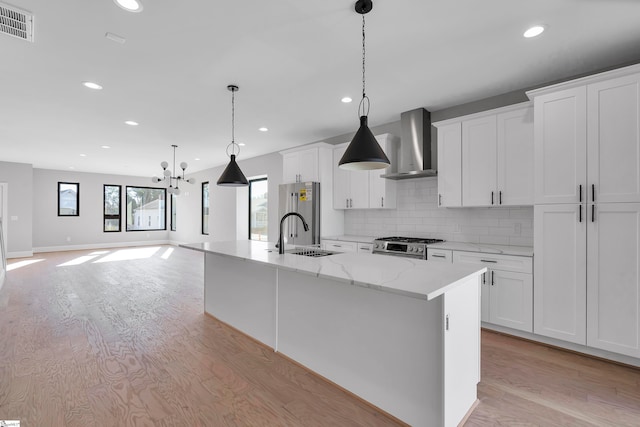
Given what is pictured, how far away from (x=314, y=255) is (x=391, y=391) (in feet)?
3.87

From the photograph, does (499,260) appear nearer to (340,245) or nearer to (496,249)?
(496,249)

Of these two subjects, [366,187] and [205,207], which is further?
[205,207]

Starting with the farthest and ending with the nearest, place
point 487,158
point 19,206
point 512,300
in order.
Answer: point 19,206 < point 487,158 < point 512,300

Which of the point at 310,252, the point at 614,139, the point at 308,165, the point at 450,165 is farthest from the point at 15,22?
the point at 614,139

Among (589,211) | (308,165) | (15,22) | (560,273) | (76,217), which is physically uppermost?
(15,22)

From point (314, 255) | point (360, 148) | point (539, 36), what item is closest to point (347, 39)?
point (360, 148)

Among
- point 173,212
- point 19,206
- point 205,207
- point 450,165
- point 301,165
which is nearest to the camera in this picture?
point 450,165

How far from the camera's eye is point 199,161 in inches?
313

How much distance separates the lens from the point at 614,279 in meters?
2.45

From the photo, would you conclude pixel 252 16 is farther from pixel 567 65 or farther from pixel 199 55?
pixel 567 65

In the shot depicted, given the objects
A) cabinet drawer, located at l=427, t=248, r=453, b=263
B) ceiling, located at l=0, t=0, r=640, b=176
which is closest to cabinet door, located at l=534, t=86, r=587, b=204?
ceiling, located at l=0, t=0, r=640, b=176

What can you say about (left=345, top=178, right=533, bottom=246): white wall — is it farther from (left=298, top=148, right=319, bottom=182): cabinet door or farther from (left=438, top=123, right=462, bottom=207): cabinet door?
(left=298, top=148, right=319, bottom=182): cabinet door

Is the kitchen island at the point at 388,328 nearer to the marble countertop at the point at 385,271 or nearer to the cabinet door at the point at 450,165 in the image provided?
the marble countertop at the point at 385,271

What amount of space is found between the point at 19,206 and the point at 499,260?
11196 millimetres
